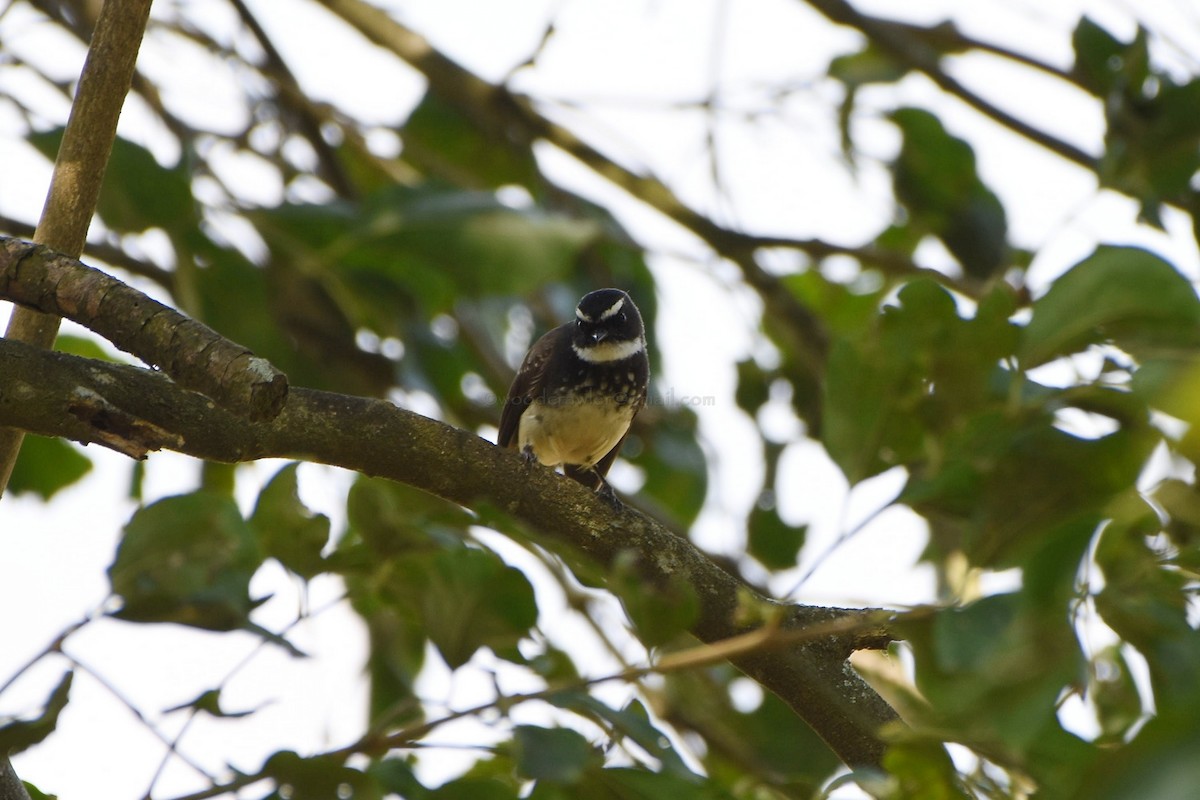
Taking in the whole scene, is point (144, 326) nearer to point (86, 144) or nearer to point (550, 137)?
point (86, 144)

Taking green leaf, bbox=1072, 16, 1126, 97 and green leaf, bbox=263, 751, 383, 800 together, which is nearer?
green leaf, bbox=263, 751, 383, 800

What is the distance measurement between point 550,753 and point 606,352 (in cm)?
375

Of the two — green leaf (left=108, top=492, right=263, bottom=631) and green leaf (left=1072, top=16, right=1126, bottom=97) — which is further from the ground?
green leaf (left=1072, top=16, right=1126, bottom=97)

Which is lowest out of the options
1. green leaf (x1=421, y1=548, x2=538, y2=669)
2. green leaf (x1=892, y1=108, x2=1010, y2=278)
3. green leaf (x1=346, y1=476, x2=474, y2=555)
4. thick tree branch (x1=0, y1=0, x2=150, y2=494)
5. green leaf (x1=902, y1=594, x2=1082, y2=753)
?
green leaf (x1=902, y1=594, x2=1082, y2=753)

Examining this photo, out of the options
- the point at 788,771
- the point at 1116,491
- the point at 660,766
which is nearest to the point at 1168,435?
the point at 1116,491

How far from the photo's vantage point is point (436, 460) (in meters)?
2.69

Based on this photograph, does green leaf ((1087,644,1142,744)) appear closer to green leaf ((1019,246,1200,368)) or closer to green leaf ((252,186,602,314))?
green leaf ((1019,246,1200,368))

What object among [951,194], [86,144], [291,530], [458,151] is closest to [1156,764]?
[291,530]

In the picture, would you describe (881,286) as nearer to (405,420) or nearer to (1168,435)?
(405,420)

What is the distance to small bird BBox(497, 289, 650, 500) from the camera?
216 inches

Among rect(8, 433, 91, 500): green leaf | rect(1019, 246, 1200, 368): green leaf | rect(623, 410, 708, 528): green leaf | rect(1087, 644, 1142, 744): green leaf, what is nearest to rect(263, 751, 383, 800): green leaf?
rect(1019, 246, 1200, 368): green leaf

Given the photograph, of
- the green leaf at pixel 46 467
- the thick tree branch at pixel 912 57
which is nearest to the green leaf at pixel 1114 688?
the thick tree branch at pixel 912 57

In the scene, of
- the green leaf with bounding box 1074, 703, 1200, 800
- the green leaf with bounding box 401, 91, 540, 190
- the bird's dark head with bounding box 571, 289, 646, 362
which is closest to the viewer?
the green leaf with bounding box 1074, 703, 1200, 800

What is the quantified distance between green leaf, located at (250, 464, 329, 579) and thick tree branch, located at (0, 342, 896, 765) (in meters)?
0.17
